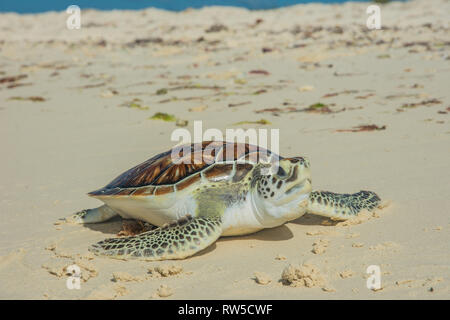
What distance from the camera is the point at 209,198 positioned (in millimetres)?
3312

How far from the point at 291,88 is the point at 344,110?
2.30 m

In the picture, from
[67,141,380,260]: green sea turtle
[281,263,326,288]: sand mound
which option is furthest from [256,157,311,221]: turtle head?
[281,263,326,288]: sand mound

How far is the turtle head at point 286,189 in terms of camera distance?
2914 millimetres

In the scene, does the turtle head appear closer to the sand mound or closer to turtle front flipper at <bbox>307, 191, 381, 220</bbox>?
turtle front flipper at <bbox>307, 191, 381, 220</bbox>

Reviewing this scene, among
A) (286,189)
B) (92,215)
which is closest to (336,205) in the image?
(286,189)

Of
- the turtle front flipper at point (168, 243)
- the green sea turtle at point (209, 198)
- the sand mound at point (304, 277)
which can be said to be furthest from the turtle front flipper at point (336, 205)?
the sand mound at point (304, 277)

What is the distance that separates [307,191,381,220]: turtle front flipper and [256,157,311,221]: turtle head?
0.97 ft

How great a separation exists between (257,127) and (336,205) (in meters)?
3.30

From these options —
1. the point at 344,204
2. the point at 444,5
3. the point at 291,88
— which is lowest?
the point at 344,204

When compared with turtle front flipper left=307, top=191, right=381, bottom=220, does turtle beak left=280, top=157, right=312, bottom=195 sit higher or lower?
higher

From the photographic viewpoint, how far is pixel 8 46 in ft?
75.4

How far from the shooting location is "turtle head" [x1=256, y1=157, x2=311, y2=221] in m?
2.91
